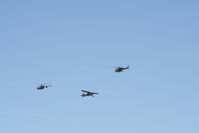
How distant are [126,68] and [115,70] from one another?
3.46 meters

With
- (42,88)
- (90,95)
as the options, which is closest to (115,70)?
(90,95)

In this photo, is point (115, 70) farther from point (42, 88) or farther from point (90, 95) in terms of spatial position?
point (42, 88)

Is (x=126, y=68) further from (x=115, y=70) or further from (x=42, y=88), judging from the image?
(x=42, y=88)

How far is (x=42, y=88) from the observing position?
167250 mm

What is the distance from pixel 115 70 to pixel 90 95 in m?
17.5

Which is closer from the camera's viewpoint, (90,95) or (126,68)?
(126,68)

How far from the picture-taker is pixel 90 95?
164500 millimetres

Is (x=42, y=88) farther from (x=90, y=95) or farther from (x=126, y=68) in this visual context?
(x=126, y=68)

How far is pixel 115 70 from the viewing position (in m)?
152

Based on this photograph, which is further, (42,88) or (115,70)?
(42,88)

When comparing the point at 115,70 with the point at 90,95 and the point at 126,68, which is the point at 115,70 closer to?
the point at 126,68

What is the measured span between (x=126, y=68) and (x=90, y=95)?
19.6m

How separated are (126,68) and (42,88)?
32.8m

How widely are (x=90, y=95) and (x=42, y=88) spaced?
16.8 metres
